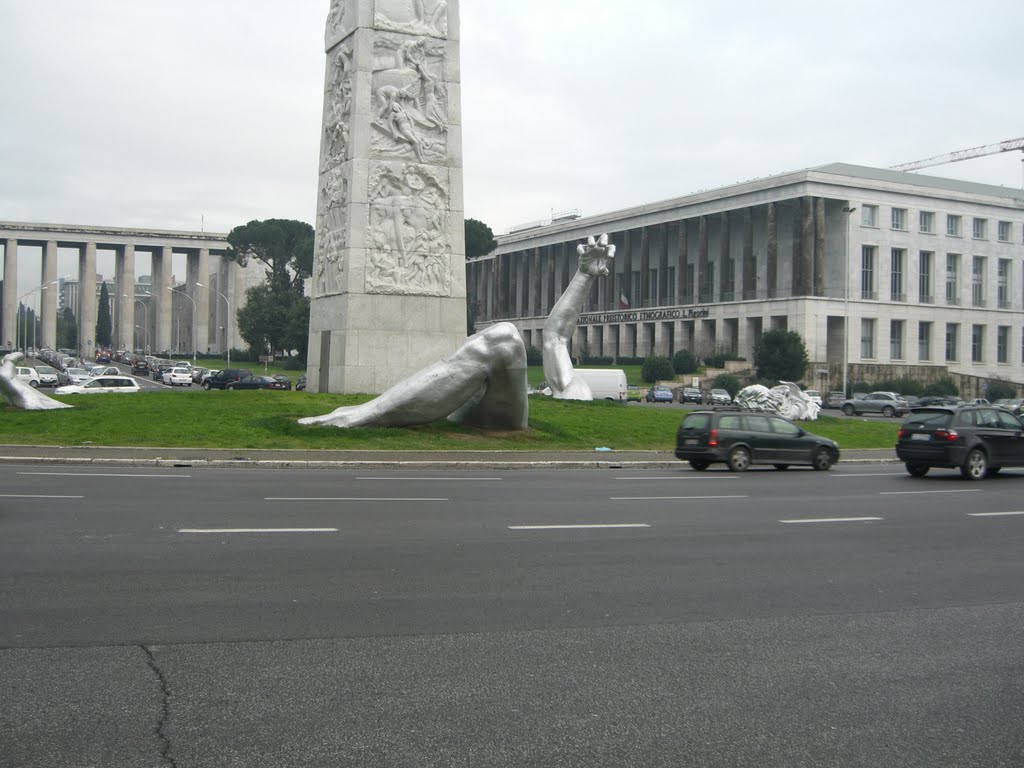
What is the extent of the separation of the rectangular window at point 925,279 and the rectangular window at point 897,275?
2.11m

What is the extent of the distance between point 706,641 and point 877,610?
1876mm

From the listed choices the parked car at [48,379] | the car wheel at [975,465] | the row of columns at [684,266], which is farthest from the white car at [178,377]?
the car wheel at [975,465]

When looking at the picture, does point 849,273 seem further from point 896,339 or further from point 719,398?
point 719,398

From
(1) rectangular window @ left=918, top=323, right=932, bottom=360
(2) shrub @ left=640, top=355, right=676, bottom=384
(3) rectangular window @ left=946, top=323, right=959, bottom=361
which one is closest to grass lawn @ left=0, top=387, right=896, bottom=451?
(2) shrub @ left=640, top=355, right=676, bottom=384

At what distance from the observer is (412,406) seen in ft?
83.9

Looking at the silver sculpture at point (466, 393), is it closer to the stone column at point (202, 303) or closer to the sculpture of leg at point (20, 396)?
the sculpture of leg at point (20, 396)

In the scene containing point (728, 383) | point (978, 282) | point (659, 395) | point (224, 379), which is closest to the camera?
point (224, 379)

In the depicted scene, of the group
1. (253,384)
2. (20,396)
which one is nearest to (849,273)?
(253,384)

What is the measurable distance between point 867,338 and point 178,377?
53329 millimetres

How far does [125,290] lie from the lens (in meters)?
125

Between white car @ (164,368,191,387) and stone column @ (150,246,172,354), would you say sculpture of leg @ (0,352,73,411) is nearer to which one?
Answer: white car @ (164,368,191,387)

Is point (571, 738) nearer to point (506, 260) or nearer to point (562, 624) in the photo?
point (562, 624)

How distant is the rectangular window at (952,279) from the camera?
91.3 metres

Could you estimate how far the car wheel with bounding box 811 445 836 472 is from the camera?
23.7m
